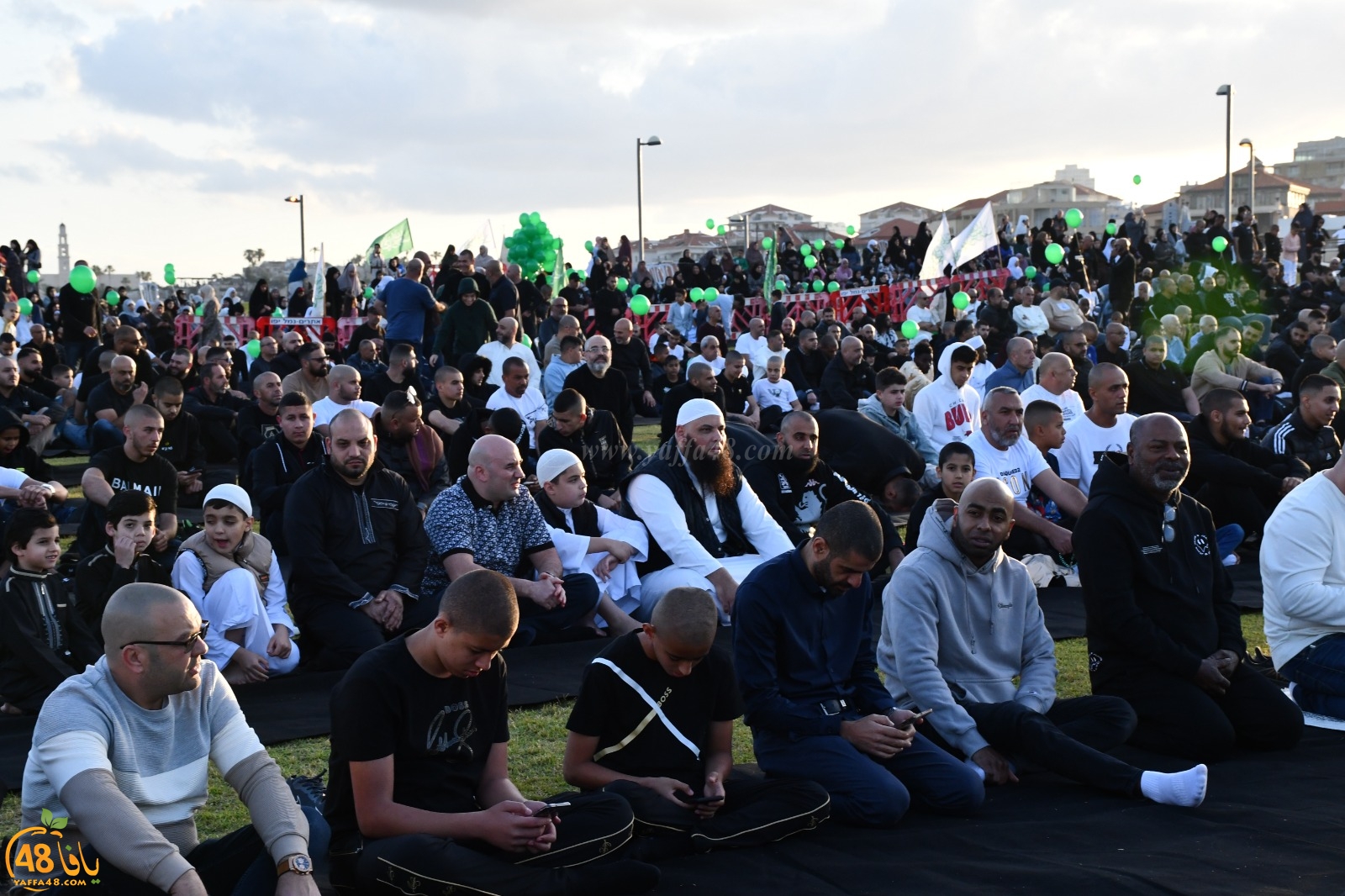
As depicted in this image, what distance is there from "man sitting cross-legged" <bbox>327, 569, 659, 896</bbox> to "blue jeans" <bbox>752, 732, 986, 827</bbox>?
936 mm

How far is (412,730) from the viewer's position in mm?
4352

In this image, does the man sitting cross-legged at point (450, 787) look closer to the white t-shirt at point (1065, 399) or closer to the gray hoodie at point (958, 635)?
the gray hoodie at point (958, 635)

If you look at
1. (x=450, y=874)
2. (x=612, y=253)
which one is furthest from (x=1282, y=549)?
(x=612, y=253)

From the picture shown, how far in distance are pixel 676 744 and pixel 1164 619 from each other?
8.06 ft

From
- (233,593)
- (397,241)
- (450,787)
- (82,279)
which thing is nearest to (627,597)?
(233,593)

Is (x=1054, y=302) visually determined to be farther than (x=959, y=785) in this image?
Yes

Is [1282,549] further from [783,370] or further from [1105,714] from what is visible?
[783,370]

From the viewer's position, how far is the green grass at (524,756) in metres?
5.35

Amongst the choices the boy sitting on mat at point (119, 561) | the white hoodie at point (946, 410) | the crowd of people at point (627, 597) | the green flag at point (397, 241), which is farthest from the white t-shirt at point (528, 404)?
the green flag at point (397, 241)

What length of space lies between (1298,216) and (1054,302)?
14282 mm

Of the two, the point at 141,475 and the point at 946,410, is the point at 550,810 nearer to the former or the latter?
the point at 141,475

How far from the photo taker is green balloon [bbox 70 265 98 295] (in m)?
18.1

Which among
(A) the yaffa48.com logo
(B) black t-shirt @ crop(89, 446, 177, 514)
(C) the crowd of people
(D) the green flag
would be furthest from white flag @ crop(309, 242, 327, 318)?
(A) the yaffa48.com logo

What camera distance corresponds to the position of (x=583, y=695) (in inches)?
198
